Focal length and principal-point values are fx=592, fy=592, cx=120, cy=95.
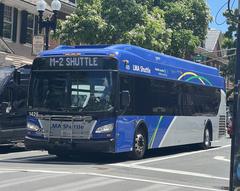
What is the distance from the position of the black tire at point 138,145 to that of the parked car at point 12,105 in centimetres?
430

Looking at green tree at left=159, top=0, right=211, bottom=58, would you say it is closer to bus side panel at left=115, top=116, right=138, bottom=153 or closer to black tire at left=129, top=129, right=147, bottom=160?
black tire at left=129, top=129, right=147, bottom=160

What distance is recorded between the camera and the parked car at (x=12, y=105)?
18.0m

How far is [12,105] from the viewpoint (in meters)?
18.4

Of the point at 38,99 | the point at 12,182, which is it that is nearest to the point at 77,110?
the point at 38,99

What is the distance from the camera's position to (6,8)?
29.4 meters

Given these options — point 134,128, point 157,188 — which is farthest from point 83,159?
point 157,188

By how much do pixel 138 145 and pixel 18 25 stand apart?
16.1m

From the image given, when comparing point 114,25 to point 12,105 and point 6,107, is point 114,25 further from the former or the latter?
point 6,107

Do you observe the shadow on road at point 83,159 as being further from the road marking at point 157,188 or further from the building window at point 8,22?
the building window at point 8,22

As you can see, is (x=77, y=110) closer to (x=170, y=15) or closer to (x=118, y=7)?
(x=118, y=7)

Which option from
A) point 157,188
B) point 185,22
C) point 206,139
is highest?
point 185,22

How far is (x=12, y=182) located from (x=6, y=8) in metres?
19.8

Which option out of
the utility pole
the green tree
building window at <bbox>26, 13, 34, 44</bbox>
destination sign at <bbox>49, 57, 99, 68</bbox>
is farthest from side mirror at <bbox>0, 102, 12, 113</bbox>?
the green tree

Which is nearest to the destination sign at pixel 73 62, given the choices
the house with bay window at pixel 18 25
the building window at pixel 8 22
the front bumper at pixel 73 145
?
the front bumper at pixel 73 145
